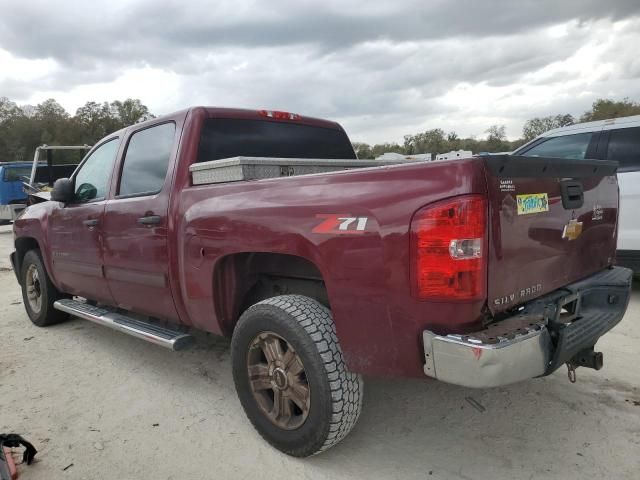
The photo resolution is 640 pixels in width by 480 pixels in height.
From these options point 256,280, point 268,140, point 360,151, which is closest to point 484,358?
point 256,280

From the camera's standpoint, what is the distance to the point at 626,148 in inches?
215

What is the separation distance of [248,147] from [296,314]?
1.59 m

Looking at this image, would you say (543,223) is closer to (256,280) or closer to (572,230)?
(572,230)

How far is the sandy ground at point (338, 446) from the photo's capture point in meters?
2.57

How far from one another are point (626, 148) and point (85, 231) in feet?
18.1

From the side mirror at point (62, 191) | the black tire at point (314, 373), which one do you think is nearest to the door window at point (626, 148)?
the black tire at point (314, 373)

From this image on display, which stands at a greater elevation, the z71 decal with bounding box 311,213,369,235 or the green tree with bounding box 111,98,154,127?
the green tree with bounding box 111,98,154,127

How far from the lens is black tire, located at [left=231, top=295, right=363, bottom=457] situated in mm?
2418

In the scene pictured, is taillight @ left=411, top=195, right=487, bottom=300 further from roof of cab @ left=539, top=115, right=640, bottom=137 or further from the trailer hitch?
roof of cab @ left=539, top=115, right=640, bottom=137

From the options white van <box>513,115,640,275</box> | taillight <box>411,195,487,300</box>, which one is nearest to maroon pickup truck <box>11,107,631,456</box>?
taillight <box>411,195,487,300</box>

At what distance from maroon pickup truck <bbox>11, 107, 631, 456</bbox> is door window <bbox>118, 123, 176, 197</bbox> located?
17 mm

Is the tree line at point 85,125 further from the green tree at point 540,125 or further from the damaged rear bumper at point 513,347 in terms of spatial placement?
the damaged rear bumper at point 513,347

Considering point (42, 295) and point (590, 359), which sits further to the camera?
point (42, 295)

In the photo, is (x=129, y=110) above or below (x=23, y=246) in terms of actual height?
above
